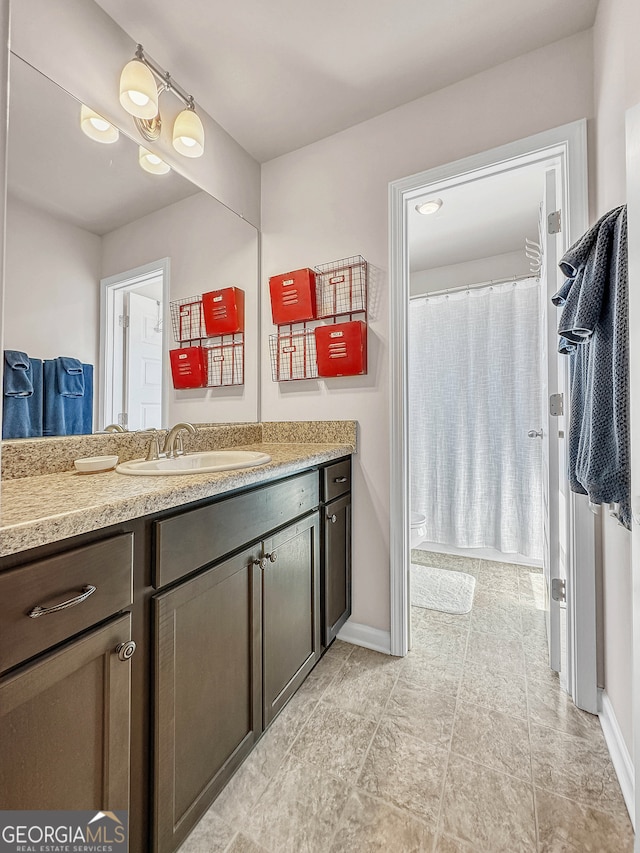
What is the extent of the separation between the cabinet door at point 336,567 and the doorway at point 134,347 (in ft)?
2.77

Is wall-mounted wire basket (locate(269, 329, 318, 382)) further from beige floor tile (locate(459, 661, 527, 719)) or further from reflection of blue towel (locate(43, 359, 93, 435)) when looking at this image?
→ beige floor tile (locate(459, 661, 527, 719))

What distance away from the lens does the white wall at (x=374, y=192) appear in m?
1.46

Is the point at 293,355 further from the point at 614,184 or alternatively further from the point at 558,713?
the point at 558,713

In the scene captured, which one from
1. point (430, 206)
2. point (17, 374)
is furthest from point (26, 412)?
point (430, 206)

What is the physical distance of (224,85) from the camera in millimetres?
1615

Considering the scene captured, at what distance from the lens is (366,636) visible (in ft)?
5.87

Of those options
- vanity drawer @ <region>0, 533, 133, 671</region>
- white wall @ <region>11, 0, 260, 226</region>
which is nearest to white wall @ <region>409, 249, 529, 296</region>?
white wall @ <region>11, 0, 260, 226</region>

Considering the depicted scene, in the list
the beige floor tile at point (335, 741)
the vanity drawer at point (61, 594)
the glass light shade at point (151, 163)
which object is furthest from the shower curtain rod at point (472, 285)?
the vanity drawer at point (61, 594)

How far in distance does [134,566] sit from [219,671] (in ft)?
1.40

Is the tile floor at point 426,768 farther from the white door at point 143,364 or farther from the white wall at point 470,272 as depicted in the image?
the white wall at point 470,272

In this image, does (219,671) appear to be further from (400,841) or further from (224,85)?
(224,85)

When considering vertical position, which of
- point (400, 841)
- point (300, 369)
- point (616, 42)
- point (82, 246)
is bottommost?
point (400, 841)

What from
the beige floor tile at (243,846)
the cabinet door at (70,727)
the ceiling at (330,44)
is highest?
the ceiling at (330,44)

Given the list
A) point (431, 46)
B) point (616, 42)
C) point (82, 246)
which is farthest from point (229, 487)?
point (431, 46)
